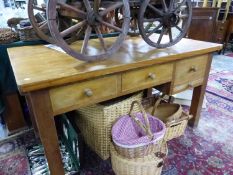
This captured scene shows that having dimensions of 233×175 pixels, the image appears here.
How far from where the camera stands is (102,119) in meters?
1.19

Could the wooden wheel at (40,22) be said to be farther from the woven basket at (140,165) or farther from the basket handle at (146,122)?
the woven basket at (140,165)

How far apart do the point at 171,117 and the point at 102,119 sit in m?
0.49

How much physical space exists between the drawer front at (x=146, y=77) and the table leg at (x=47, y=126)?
387mm

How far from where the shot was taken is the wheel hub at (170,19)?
114cm

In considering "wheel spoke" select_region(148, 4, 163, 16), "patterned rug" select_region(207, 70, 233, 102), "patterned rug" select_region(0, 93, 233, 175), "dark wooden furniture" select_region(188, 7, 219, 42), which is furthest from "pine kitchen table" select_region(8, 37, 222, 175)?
"dark wooden furniture" select_region(188, 7, 219, 42)

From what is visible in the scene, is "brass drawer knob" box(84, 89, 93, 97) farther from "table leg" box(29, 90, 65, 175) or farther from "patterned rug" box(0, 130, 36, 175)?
"patterned rug" box(0, 130, 36, 175)

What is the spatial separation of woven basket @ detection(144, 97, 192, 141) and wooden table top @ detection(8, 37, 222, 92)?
1.28 ft

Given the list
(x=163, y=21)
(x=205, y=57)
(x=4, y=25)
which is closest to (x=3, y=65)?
(x=4, y=25)

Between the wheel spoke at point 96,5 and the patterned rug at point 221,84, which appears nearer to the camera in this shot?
the wheel spoke at point 96,5

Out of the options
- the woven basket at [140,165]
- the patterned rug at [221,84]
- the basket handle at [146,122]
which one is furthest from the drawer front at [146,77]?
the patterned rug at [221,84]

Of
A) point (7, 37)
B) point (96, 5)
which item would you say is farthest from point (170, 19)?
point (7, 37)

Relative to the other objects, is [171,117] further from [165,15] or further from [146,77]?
[165,15]

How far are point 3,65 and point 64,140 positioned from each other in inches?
27.3

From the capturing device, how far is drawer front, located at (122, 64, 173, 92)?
3.33ft
